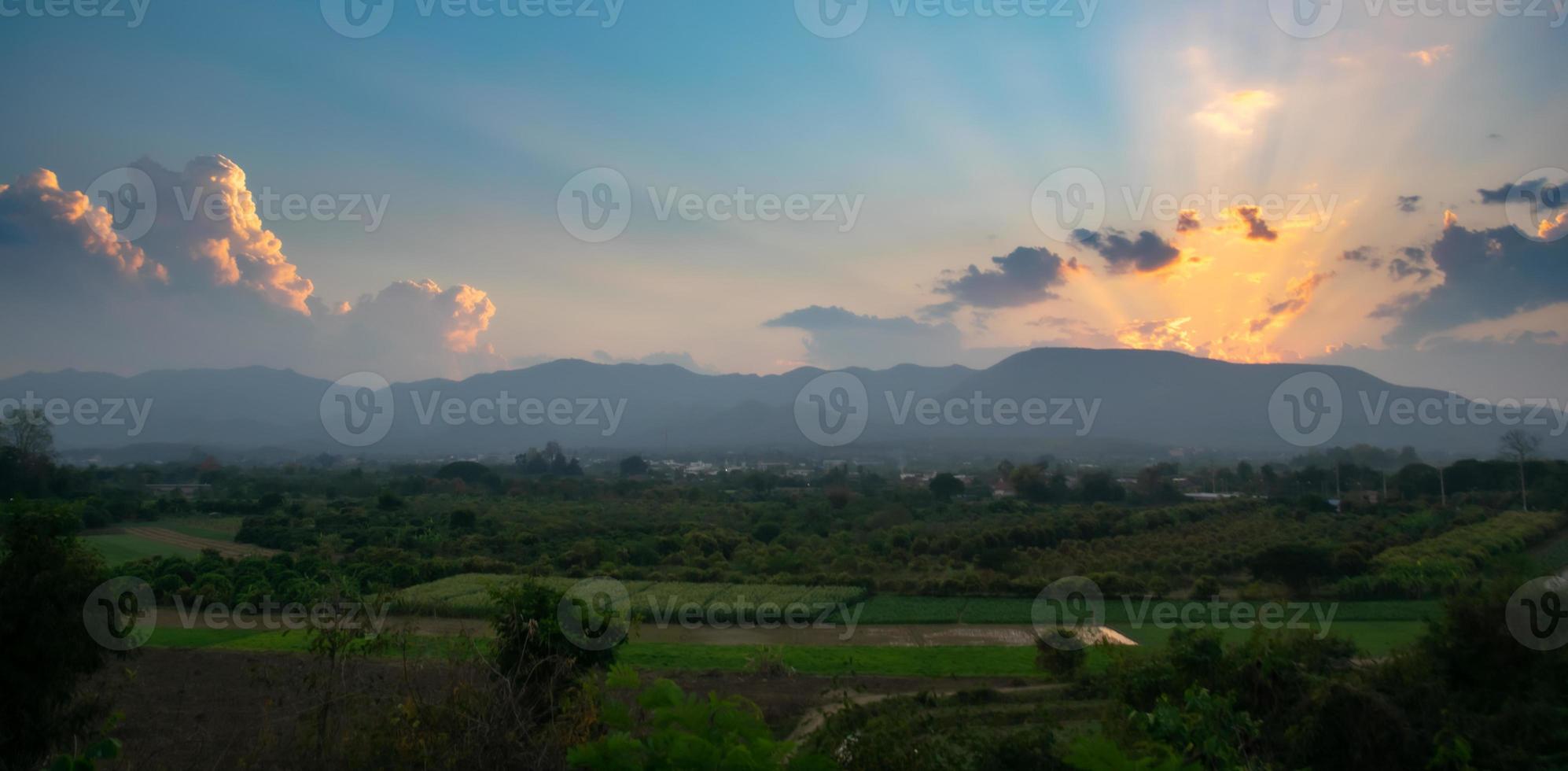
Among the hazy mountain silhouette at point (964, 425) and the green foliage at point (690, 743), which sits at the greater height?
the hazy mountain silhouette at point (964, 425)

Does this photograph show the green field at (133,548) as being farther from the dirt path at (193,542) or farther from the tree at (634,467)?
the tree at (634,467)

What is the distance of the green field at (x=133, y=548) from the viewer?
100 feet

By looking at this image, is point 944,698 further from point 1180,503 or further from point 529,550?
point 1180,503

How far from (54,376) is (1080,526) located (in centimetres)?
20713

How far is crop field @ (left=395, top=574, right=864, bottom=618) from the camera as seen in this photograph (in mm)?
24672

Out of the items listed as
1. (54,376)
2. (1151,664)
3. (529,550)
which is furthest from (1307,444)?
(54,376)

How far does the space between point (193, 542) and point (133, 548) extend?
12.4ft

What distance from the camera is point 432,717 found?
6.24 metres

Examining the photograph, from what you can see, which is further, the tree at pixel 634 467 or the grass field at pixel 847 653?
the tree at pixel 634 467

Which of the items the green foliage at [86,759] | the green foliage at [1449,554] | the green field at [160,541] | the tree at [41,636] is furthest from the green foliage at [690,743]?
the green field at [160,541]

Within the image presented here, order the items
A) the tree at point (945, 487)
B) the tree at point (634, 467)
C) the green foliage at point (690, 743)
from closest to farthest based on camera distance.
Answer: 1. the green foliage at point (690, 743)
2. the tree at point (945, 487)
3. the tree at point (634, 467)

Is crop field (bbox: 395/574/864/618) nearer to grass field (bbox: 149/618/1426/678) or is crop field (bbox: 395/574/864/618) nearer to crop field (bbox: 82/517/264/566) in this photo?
grass field (bbox: 149/618/1426/678)

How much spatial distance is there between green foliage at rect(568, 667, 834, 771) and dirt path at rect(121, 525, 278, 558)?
35.5m

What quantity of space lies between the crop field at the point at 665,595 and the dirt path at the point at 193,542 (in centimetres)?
1009
